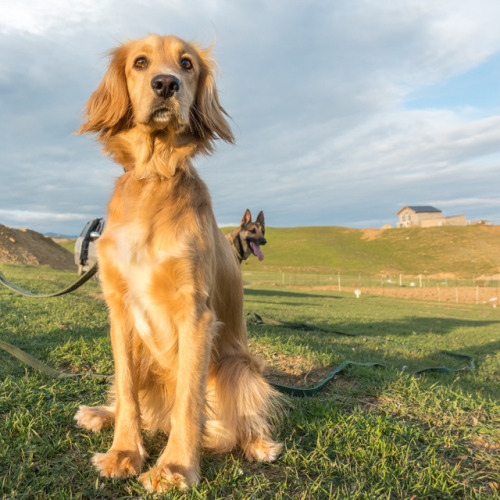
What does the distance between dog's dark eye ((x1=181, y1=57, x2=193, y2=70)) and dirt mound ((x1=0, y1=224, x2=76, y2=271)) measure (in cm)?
3517

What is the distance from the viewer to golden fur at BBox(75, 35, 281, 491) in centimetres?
234

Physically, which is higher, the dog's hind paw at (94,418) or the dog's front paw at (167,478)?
the dog's hind paw at (94,418)

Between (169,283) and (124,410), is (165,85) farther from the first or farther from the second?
(124,410)

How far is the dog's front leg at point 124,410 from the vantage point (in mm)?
2301

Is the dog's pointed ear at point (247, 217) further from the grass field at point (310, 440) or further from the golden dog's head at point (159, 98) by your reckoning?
the golden dog's head at point (159, 98)

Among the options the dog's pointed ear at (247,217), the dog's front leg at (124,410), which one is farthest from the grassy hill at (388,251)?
the dog's front leg at (124,410)

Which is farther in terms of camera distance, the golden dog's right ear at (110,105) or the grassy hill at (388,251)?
the grassy hill at (388,251)

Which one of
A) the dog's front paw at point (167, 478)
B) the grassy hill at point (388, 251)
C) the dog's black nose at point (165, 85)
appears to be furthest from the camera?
the grassy hill at point (388, 251)

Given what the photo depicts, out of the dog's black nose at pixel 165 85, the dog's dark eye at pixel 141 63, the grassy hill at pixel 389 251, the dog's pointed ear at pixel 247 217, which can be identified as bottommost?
the grassy hill at pixel 389 251

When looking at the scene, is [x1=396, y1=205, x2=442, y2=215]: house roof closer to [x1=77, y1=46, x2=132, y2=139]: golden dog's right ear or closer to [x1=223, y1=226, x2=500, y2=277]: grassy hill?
[x1=223, y1=226, x2=500, y2=277]: grassy hill

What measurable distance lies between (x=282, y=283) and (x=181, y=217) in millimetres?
39670

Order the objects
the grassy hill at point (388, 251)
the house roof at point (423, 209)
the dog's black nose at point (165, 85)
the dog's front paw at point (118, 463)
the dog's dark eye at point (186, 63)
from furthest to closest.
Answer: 1. the house roof at point (423, 209)
2. the grassy hill at point (388, 251)
3. the dog's dark eye at point (186, 63)
4. the dog's black nose at point (165, 85)
5. the dog's front paw at point (118, 463)

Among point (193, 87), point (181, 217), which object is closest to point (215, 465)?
point (181, 217)

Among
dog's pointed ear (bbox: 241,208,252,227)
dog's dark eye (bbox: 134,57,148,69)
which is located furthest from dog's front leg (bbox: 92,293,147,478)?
dog's pointed ear (bbox: 241,208,252,227)
